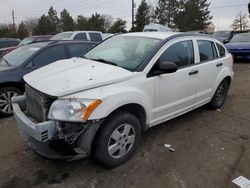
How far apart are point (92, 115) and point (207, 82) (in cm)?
271

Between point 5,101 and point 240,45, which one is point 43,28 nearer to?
point 240,45

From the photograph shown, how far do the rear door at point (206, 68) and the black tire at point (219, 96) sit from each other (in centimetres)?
33

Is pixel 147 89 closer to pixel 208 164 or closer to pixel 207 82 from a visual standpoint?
pixel 208 164

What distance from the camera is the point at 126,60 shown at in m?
3.45

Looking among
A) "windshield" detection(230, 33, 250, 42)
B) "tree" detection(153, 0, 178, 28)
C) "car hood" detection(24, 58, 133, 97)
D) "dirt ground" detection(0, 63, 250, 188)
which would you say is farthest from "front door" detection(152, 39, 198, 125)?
"tree" detection(153, 0, 178, 28)

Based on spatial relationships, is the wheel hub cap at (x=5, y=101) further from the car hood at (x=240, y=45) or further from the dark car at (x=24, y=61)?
the car hood at (x=240, y=45)

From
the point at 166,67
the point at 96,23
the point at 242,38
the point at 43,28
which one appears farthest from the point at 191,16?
the point at 166,67

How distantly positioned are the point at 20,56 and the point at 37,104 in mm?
3104

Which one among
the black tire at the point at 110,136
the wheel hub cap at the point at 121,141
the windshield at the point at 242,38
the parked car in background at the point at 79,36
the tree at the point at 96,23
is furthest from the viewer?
the tree at the point at 96,23

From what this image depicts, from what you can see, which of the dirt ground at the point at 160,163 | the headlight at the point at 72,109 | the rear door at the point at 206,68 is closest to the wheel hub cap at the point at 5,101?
the dirt ground at the point at 160,163

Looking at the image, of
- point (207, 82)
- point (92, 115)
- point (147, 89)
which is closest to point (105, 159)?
point (92, 115)

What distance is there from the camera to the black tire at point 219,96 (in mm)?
5039

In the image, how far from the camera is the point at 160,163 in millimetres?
3184

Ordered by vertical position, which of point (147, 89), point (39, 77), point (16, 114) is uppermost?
point (39, 77)
